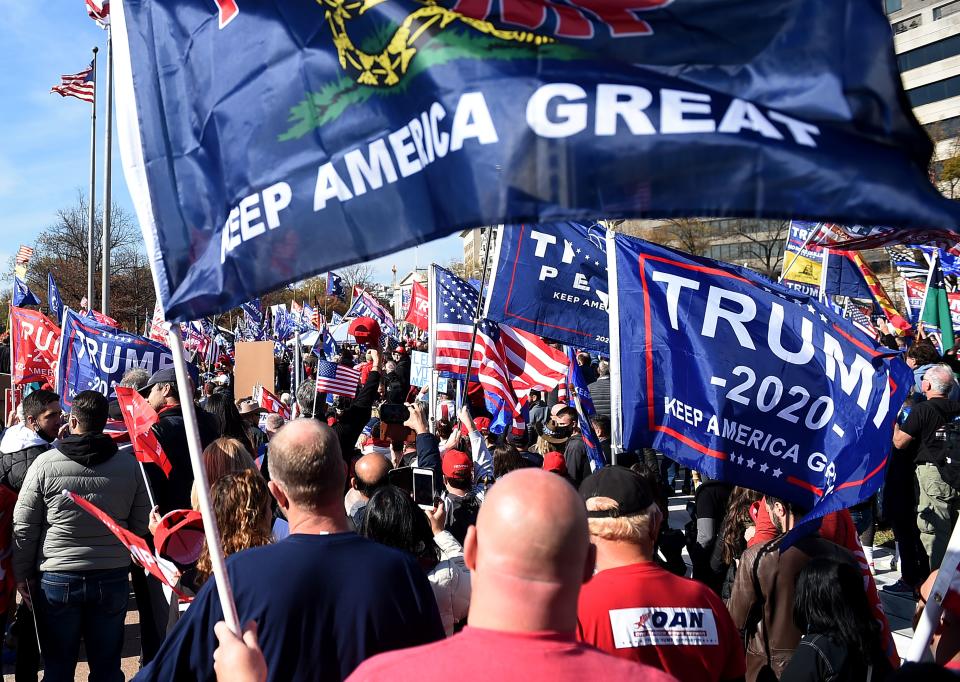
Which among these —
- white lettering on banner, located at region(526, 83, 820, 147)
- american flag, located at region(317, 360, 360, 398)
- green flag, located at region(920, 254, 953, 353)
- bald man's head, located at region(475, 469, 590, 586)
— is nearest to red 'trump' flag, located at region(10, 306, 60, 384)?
american flag, located at region(317, 360, 360, 398)

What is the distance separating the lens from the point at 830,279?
16734 millimetres

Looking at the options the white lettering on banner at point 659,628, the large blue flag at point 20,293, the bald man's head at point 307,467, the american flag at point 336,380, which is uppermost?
the large blue flag at point 20,293

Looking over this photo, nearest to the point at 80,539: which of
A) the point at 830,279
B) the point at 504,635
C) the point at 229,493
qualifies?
the point at 229,493

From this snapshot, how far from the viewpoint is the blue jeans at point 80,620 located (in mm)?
4977

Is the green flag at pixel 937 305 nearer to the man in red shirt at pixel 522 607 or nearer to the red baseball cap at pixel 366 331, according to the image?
the red baseball cap at pixel 366 331

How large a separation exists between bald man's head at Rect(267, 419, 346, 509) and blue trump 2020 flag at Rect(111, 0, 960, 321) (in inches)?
20.1

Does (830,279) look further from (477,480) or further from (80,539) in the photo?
(80,539)

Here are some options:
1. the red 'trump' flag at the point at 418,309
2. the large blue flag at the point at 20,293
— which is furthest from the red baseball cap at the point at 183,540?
the red 'trump' flag at the point at 418,309

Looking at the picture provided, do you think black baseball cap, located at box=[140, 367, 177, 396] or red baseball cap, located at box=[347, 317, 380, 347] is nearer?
black baseball cap, located at box=[140, 367, 177, 396]

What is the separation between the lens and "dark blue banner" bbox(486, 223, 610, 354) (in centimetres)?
791

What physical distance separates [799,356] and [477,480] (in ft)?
9.51

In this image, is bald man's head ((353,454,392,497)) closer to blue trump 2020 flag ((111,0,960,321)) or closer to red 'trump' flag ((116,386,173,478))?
red 'trump' flag ((116,386,173,478))

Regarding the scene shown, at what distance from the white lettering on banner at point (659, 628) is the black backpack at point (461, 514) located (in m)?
1.83

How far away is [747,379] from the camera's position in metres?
4.31
